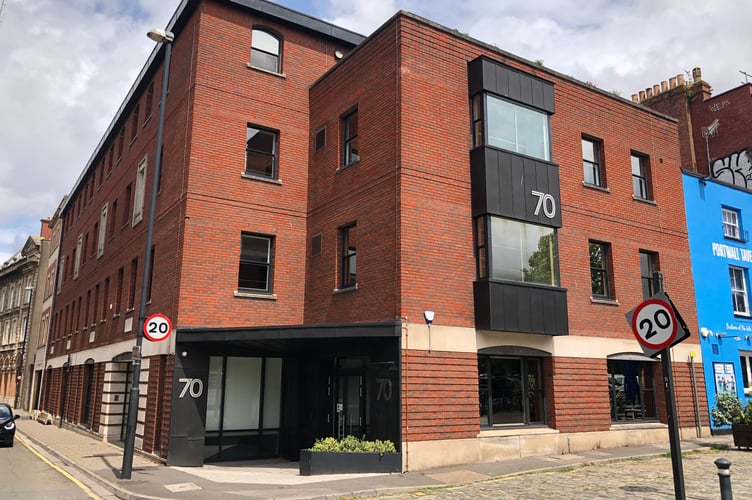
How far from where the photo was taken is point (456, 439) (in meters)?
14.1

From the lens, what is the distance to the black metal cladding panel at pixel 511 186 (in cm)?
1561

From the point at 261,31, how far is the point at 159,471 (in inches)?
527

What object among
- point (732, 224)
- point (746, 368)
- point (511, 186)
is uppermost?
point (732, 224)

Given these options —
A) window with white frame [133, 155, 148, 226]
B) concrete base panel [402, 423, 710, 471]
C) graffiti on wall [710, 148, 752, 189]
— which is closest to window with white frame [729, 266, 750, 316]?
concrete base panel [402, 423, 710, 471]

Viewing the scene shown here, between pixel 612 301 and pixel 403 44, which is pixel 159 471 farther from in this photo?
pixel 612 301

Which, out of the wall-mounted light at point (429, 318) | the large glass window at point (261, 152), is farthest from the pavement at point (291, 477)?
the large glass window at point (261, 152)

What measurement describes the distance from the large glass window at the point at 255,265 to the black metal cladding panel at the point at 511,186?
6.44 m

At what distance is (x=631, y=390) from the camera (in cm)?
1853

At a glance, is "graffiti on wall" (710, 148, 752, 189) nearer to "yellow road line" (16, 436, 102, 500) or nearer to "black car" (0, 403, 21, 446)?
"yellow road line" (16, 436, 102, 500)

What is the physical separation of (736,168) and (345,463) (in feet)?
85.2

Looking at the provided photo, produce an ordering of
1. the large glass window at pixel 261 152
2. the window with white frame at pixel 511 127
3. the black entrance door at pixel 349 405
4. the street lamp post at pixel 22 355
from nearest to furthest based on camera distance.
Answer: the black entrance door at pixel 349 405 → the window with white frame at pixel 511 127 → the large glass window at pixel 261 152 → the street lamp post at pixel 22 355

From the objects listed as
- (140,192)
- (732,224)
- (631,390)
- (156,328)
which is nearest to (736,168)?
(732,224)

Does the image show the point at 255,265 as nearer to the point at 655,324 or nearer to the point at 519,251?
the point at 519,251

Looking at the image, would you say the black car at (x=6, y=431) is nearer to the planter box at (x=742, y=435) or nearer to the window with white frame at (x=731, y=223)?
the planter box at (x=742, y=435)
